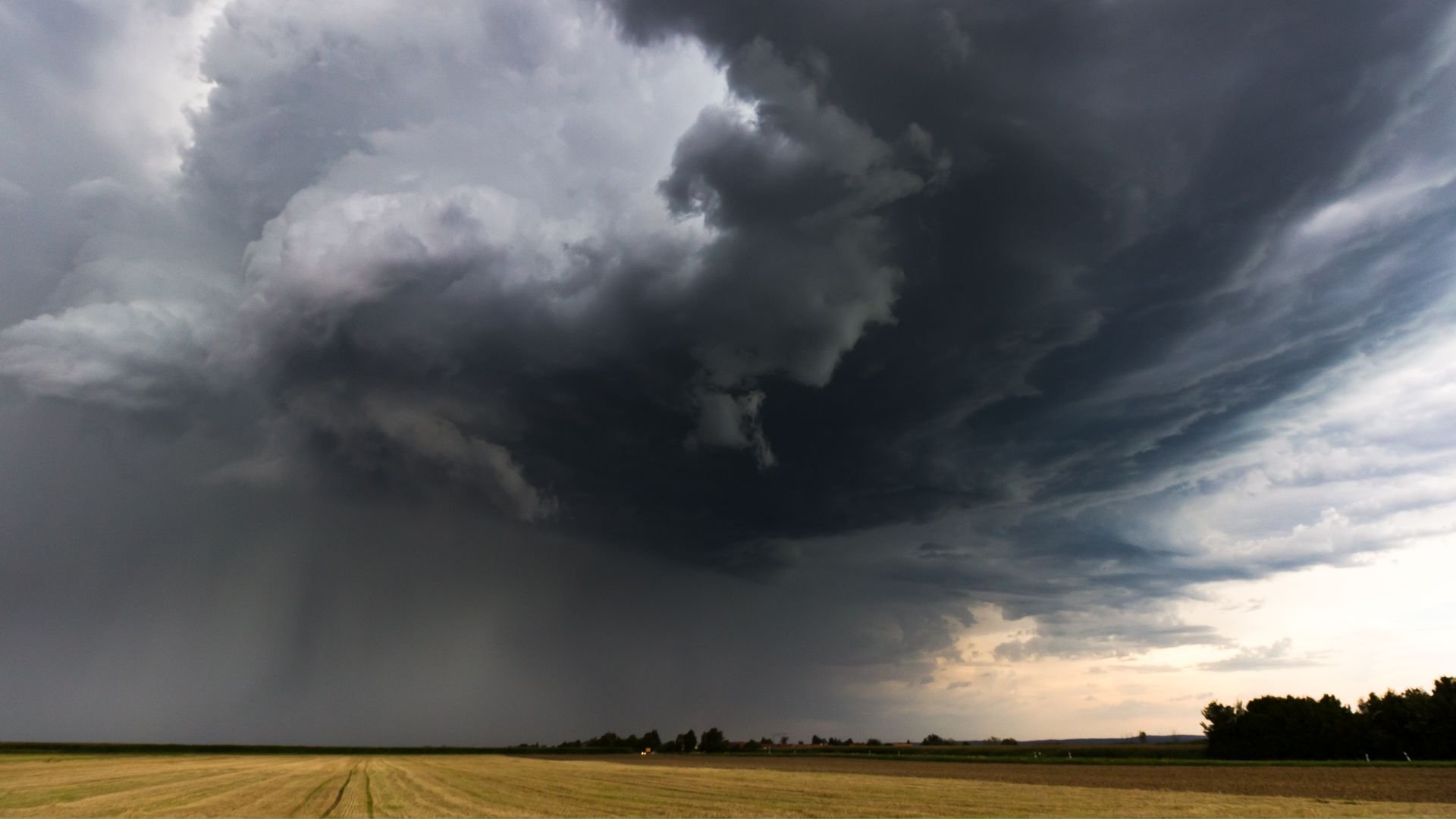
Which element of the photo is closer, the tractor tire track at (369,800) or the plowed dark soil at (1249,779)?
the tractor tire track at (369,800)

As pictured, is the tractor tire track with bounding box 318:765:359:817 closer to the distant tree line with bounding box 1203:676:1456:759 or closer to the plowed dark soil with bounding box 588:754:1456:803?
the plowed dark soil with bounding box 588:754:1456:803

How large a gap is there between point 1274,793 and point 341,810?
2151 inches

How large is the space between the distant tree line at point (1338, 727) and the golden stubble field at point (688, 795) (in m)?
23.0

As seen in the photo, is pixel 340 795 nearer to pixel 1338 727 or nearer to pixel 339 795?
pixel 339 795

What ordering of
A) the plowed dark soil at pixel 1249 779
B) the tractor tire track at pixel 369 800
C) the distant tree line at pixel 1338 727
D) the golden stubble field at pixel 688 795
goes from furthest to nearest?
the distant tree line at pixel 1338 727, the plowed dark soil at pixel 1249 779, the tractor tire track at pixel 369 800, the golden stubble field at pixel 688 795

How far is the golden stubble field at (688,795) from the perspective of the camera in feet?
119

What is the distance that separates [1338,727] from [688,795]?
307 feet

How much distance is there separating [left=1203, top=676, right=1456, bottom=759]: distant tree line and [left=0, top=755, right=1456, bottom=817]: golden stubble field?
23.0 meters

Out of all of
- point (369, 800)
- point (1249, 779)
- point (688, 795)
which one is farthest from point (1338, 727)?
point (369, 800)

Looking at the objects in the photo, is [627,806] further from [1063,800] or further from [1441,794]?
[1441,794]

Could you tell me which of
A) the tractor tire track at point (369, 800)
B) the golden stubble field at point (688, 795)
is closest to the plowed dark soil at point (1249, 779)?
the golden stubble field at point (688, 795)

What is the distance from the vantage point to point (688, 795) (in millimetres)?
46969

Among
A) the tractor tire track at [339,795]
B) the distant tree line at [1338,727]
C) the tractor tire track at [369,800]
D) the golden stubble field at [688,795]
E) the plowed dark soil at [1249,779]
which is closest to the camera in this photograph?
the golden stubble field at [688,795]

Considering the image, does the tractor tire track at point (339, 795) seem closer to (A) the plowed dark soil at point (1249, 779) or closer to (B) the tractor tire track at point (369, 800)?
(B) the tractor tire track at point (369, 800)
